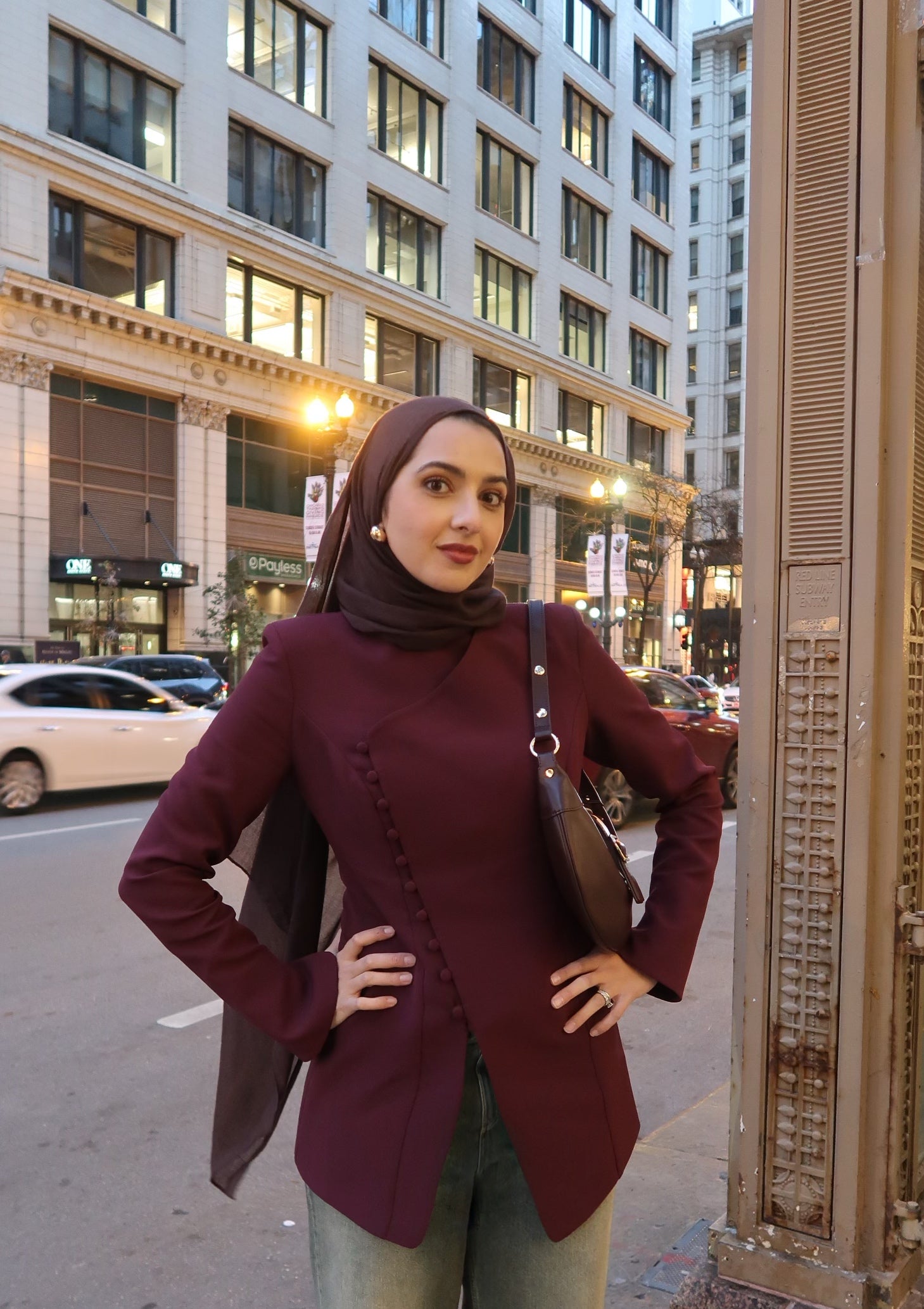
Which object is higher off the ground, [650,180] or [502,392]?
[650,180]

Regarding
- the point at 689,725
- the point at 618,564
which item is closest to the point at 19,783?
the point at 689,725

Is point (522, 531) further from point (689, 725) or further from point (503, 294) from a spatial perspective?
point (689, 725)

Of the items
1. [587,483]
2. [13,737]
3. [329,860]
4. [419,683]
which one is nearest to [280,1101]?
[329,860]

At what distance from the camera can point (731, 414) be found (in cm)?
7294

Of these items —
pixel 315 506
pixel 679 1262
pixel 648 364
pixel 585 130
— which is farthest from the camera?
pixel 648 364

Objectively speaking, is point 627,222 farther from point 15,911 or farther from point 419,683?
point 419,683

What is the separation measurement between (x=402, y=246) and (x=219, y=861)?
37987 mm

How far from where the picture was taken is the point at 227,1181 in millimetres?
1896

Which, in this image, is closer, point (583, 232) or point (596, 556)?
point (596, 556)

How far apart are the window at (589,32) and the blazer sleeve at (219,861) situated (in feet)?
159

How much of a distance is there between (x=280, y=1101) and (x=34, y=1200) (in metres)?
2.49

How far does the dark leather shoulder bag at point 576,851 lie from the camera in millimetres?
1645

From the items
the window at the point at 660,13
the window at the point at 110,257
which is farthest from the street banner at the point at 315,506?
the window at the point at 660,13

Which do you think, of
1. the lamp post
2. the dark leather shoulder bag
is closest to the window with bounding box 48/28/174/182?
the lamp post
